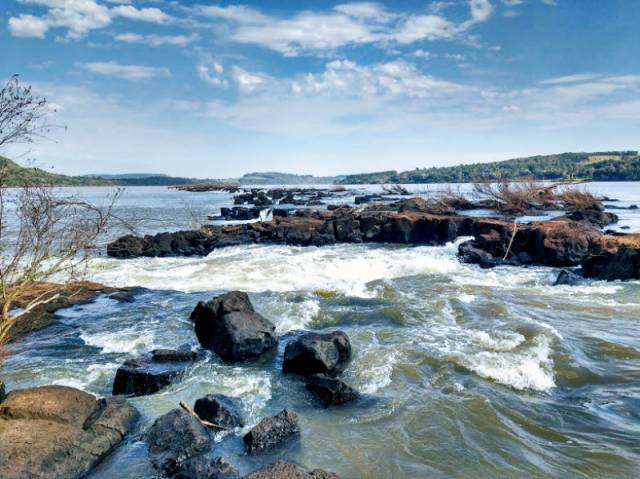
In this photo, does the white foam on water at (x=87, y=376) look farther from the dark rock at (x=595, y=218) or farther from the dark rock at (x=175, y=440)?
the dark rock at (x=595, y=218)

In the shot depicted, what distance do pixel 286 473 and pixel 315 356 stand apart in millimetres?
4025

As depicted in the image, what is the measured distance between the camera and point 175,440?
605 centimetres

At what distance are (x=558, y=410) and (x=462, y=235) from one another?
21.8 m

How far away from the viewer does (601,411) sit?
7.28m

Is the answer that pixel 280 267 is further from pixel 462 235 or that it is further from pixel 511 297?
pixel 462 235

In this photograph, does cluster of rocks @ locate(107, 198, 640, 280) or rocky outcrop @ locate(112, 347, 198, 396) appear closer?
rocky outcrop @ locate(112, 347, 198, 396)

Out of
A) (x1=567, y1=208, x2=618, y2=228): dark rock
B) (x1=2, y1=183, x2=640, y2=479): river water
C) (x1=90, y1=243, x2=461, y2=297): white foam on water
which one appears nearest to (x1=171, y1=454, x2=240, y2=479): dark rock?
(x1=2, y1=183, x2=640, y2=479): river water

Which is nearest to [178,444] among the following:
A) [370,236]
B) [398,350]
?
[398,350]

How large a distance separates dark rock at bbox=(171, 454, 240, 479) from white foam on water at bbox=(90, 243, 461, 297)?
32.2ft

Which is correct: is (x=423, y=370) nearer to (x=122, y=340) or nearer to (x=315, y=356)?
(x=315, y=356)

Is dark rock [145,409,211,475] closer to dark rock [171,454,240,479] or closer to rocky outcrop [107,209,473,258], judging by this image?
dark rock [171,454,240,479]

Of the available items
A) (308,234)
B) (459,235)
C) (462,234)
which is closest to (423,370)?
(308,234)

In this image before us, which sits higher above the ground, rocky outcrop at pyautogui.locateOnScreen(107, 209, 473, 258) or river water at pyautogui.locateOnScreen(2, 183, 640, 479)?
rocky outcrop at pyautogui.locateOnScreen(107, 209, 473, 258)

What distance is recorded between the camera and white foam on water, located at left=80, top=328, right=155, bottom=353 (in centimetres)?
1055
